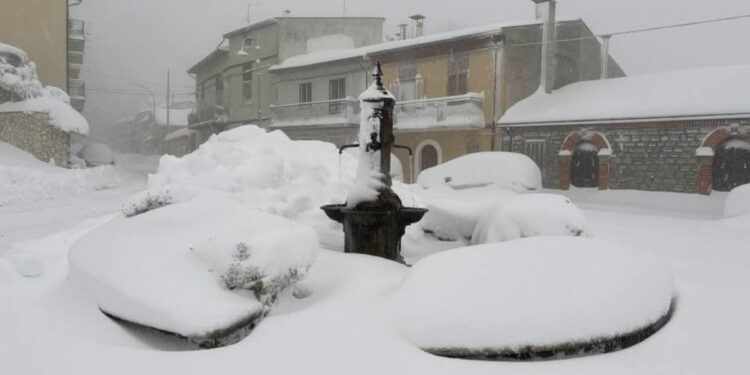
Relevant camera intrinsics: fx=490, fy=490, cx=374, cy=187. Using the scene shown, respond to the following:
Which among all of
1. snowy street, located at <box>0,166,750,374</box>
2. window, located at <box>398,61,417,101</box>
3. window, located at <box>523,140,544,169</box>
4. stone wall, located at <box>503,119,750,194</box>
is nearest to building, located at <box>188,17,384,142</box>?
window, located at <box>398,61,417,101</box>

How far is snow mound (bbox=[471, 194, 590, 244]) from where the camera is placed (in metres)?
5.75

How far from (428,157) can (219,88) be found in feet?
51.8

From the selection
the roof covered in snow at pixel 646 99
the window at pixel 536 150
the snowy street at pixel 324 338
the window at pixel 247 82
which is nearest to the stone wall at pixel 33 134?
the window at pixel 247 82

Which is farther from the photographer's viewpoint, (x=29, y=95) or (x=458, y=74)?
(x=458, y=74)

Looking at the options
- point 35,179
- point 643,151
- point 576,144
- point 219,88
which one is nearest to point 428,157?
Result: point 576,144

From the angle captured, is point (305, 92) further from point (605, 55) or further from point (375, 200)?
point (375, 200)

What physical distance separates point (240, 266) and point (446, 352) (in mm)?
1721

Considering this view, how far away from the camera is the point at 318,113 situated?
2238 cm

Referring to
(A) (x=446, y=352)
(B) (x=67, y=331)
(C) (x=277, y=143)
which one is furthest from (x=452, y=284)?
(C) (x=277, y=143)

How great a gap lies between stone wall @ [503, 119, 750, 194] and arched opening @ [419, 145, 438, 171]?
4176 millimetres

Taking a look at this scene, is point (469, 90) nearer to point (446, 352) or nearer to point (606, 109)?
point (606, 109)

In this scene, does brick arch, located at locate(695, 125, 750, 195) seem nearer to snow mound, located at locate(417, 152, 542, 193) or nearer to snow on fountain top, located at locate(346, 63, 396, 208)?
snow mound, located at locate(417, 152, 542, 193)

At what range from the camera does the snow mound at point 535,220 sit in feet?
18.9

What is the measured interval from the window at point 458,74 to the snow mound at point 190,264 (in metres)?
15.4
